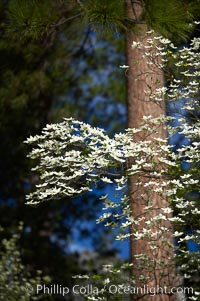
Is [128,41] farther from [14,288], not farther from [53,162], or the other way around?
[14,288]

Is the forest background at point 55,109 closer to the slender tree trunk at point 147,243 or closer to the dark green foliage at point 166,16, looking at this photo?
the slender tree trunk at point 147,243

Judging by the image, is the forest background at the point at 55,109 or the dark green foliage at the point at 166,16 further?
the forest background at the point at 55,109

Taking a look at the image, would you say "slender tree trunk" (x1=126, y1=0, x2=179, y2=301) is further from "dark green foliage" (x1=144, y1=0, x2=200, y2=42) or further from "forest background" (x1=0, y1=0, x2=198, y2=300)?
"forest background" (x1=0, y1=0, x2=198, y2=300)

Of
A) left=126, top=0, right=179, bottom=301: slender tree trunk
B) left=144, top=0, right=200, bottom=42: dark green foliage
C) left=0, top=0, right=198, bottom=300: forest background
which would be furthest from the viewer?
left=0, top=0, right=198, bottom=300: forest background

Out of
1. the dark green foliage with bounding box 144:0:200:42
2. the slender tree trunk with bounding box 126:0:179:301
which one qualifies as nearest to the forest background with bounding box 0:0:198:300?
the slender tree trunk with bounding box 126:0:179:301

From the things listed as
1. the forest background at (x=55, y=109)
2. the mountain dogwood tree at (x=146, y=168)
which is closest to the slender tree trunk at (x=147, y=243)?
the mountain dogwood tree at (x=146, y=168)

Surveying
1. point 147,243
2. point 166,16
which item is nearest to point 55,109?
point 147,243

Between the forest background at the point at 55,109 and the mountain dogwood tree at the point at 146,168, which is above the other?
the forest background at the point at 55,109

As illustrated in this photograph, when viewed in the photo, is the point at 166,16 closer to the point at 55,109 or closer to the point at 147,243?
the point at 147,243

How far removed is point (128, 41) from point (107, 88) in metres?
4.55

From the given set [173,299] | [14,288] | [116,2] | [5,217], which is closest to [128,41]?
[116,2]

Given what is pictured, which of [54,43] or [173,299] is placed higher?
[54,43]

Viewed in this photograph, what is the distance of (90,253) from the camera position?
36.1ft

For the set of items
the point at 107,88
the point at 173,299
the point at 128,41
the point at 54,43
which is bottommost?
the point at 173,299
